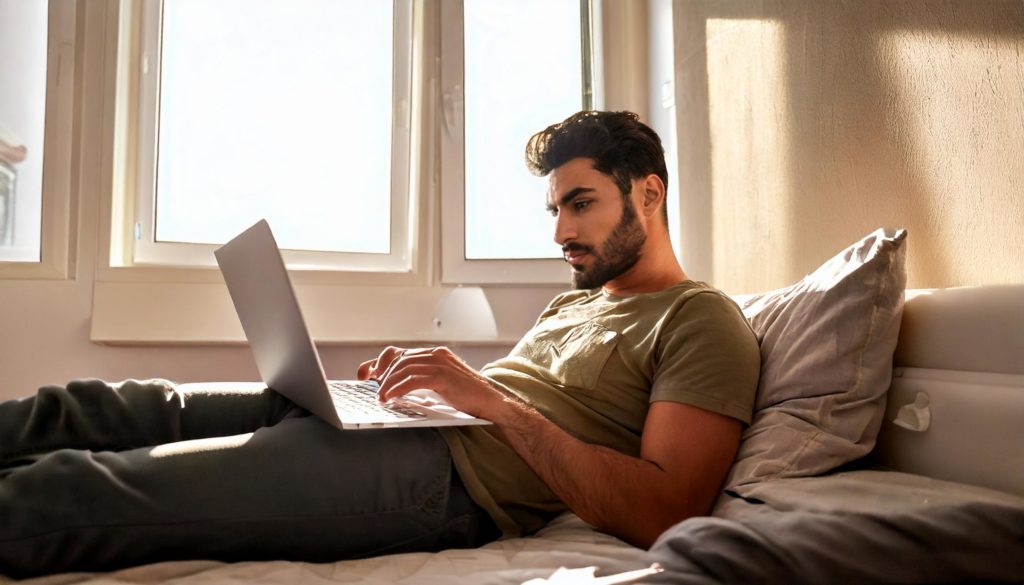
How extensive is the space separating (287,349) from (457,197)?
152 cm

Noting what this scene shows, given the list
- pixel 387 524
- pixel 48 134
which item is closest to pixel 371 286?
pixel 48 134

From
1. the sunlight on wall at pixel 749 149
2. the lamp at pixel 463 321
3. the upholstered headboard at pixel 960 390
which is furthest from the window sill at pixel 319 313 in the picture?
the upholstered headboard at pixel 960 390

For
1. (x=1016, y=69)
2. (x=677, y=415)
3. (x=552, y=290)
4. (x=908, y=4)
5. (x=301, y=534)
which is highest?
(x=908, y=4)

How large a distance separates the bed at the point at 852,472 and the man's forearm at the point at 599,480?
0.04m

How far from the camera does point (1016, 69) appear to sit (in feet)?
3.34

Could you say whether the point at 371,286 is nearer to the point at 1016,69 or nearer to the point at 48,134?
the point at 48,134

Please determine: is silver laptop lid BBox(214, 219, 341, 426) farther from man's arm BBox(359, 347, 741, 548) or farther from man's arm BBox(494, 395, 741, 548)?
man's arm BBox(494, 395, 741, 548)

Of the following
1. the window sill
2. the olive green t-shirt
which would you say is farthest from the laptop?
the window sill

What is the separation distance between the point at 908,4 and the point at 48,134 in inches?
86.8

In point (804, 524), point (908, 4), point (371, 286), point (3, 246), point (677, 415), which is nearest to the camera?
point (804, 524)

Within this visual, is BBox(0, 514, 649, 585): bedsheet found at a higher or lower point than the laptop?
lower

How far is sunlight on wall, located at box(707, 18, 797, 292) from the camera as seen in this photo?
5.60 ft

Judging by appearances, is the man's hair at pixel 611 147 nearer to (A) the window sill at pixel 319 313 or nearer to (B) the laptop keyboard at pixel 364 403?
(B) the laptop keyboard at pixel 364 403

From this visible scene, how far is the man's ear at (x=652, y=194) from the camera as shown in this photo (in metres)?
1.61
